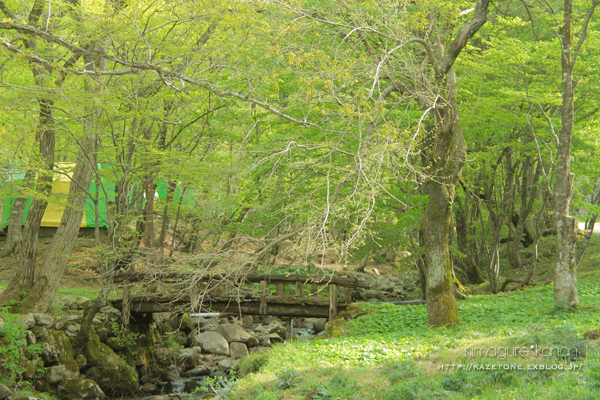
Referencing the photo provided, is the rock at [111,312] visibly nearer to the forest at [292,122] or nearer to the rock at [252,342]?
the forest at [292,122]

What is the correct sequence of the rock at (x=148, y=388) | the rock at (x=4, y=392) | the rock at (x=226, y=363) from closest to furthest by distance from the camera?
the rock at (x=4, y=392)
the rock at (x=148, y=388)
the rock at (x=226, y=363)

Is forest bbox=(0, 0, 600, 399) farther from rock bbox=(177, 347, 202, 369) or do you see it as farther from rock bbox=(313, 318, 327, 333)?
rock bbox=(177, 347, 202, 369)

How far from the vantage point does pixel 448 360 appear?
19.8ft

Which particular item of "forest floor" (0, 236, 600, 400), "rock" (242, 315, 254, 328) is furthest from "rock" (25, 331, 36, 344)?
"rock" (242, 315, 254, 328)

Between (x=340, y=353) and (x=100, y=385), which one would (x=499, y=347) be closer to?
(x=340, y=353)

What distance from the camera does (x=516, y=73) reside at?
1155cm

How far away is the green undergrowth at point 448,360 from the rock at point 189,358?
328cm

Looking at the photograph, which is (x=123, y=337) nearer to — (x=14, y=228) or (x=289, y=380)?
(x=289, y=380)

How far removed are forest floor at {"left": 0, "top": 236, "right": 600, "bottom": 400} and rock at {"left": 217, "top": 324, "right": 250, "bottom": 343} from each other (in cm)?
382

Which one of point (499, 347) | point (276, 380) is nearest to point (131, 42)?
point (276, 380)

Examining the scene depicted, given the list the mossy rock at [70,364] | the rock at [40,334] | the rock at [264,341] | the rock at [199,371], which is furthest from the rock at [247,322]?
the rock at [40,334]

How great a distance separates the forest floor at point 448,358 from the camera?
480 cm

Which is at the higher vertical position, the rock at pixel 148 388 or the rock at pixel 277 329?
the rock at pixel 277 329

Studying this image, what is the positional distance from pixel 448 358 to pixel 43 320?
774cm
